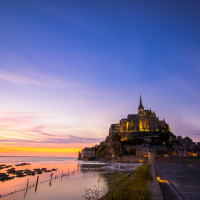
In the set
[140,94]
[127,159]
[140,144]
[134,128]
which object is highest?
[140,94]

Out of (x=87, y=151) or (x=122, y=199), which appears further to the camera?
(x=87, y=151)

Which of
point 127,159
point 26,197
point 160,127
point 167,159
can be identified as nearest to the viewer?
point 26,197

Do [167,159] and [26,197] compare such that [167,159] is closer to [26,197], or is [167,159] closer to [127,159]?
[127,159]

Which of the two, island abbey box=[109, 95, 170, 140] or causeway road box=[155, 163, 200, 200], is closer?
causeway road box=[155, 163, 200, 200]

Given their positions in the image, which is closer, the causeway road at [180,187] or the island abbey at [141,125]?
the causeway road at [180,187]

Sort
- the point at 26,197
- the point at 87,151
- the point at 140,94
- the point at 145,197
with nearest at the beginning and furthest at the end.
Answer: the point at 145,197
the point at 26,197
the point at 87,151
the point at 140,94

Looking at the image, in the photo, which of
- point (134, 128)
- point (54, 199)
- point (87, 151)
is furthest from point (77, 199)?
point (87, 151)

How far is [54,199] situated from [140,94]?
564ft

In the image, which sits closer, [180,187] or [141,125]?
[180,187]

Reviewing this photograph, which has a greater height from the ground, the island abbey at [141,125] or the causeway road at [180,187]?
the island abbey at [141,125]

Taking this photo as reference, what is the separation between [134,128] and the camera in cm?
13525

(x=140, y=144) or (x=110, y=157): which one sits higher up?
(x=140, y=144)

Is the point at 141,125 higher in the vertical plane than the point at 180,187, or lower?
higher

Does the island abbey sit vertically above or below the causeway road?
above
